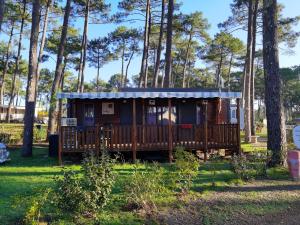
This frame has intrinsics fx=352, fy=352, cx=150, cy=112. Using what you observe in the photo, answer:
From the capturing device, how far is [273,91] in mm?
9656

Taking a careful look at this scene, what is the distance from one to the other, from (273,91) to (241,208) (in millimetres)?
4387

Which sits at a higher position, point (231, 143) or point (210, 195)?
point (231, 143)

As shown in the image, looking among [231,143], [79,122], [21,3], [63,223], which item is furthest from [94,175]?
[21,3]

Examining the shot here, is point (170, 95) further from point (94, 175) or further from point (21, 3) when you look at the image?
point (21, 3)

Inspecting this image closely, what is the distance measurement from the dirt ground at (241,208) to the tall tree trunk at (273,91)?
2.02 m

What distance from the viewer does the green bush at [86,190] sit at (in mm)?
5337

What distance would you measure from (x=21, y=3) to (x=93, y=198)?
2177 cm

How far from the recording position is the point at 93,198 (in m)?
5.49

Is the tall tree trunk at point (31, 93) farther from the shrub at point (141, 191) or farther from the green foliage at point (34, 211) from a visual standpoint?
the green foliage at point (34, 211)

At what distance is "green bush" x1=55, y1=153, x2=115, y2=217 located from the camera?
210 inches

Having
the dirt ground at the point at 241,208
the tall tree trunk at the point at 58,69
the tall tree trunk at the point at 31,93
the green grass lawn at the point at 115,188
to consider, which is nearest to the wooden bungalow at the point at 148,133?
the green grass lawn at the point at 115,188

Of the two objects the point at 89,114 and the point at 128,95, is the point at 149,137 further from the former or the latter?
the point at 89,114

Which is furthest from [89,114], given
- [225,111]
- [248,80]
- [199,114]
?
[248,80]

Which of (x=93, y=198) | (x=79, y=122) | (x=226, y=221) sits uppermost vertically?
(x=79, y=122)
